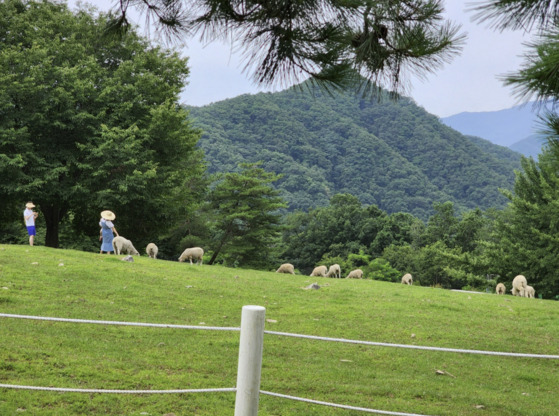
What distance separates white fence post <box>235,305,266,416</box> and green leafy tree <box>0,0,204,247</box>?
62.8 feet

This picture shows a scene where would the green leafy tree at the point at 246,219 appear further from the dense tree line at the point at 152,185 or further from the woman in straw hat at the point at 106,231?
the woman in straw hat at the point at 106,231

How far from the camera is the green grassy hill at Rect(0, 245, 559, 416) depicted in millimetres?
5543

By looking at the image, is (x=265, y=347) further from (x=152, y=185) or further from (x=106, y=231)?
(x=152, y=185)

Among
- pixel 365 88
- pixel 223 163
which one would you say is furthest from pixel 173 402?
pixel 223 163

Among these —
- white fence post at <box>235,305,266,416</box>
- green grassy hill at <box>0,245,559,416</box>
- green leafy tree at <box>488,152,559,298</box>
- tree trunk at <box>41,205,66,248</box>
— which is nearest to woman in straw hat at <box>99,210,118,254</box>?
green grassy hill at <box>0,245,559,416</box>

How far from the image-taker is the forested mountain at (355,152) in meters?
87.8

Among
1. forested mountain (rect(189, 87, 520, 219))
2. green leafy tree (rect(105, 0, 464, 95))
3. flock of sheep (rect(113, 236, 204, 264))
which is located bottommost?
flock of sheep (rect(113, 236, 204, 264))

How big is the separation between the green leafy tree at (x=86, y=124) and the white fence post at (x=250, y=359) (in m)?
19.1

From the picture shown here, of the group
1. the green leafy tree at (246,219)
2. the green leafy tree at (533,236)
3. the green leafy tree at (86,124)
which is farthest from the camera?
the green leafy tree at (246,219)

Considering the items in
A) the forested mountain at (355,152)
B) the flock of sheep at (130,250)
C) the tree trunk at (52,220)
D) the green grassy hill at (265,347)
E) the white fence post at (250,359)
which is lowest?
the green grassy hill at (265,347)

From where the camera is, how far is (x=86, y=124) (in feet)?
77.9

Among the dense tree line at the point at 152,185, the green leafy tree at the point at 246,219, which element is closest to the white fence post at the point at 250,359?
the dense tree line at the point at 152,185

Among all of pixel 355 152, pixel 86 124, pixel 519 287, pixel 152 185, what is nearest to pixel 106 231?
pixel 152 185

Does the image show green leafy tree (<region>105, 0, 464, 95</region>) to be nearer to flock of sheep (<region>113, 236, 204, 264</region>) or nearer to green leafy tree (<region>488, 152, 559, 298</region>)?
flock of sheep (<region>113, 236, 204, 264</region>)
